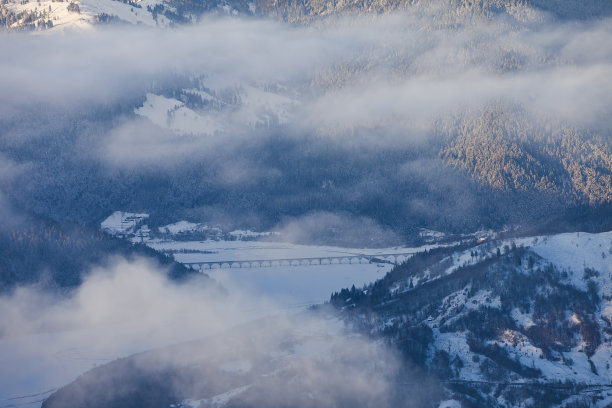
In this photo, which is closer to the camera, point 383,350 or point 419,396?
point 419,396

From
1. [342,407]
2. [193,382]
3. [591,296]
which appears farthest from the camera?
[591,296]

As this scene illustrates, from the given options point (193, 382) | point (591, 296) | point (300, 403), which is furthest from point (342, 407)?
point (591, 296)

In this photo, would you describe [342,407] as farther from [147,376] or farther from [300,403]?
[147,376]

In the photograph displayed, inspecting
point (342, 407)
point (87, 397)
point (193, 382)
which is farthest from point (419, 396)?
point (87, 397)

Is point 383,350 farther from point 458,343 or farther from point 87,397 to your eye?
point 87,397

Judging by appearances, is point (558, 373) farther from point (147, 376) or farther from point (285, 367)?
point (147, 376)

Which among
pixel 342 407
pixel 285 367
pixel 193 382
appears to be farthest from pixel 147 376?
pixel 342 407

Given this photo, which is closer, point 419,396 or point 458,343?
point 419,396

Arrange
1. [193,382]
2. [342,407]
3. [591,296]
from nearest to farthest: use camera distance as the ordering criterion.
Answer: [342,407] → [193,382] → [591,296]
